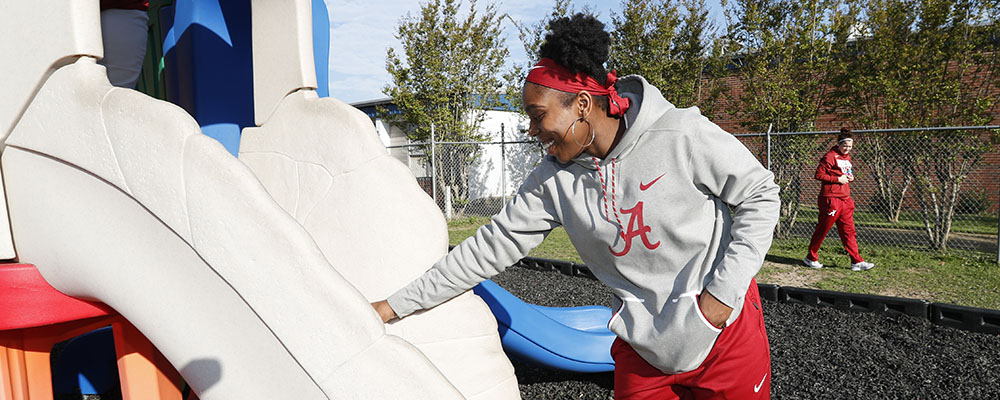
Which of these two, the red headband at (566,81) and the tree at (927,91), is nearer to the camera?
the red headband at (566,81)

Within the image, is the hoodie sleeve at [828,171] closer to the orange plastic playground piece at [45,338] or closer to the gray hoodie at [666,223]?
the gray hoodie at [666,223]

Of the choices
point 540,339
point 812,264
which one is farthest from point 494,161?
point 540,339

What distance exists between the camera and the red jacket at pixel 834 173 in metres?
7.05

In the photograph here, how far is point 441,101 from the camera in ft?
47.0

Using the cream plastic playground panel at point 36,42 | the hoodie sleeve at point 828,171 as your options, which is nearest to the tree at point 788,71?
the hoodie sleeve at point 828,171

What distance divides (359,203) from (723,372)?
58.0 inches

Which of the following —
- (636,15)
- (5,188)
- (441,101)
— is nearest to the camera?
(5,188)

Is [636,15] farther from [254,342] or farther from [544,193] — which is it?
[254,342]

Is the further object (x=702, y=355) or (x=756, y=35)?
(x=756, y=35)

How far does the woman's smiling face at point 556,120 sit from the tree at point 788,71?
9.15m

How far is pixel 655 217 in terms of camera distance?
1.85 m

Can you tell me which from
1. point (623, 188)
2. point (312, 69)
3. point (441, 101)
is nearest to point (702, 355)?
point (623, 188)

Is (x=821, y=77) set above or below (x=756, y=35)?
below

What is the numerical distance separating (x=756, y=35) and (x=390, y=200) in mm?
10043
